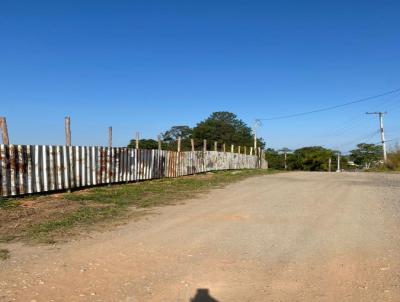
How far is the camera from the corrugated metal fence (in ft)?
37.4

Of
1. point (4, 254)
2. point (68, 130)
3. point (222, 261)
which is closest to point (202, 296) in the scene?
point (222, 261)

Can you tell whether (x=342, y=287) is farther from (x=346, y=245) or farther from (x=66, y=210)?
(x=66, y=210)

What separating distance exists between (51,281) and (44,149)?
8340 millimetres

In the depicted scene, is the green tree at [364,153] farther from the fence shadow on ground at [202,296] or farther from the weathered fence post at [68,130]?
the fence shadow on ground at [202,296]

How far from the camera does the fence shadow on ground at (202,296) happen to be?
4.34 m

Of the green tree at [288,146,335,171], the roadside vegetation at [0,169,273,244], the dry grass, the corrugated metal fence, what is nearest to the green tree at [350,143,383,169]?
the green tree at [288,146,335,171]

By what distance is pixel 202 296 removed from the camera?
444 centimetres

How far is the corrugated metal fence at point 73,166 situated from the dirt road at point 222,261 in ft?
14.2

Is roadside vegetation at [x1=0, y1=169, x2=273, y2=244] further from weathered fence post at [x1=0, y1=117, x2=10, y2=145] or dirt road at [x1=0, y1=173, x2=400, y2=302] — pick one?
weathered fence post at [x1=0, y1=117, x2=10, y2=145]

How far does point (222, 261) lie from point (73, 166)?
359 inches

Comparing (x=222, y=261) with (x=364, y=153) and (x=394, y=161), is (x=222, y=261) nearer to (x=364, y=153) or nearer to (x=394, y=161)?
(x=394, y=161)

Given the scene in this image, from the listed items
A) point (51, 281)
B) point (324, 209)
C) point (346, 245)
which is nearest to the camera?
point (51, 281)

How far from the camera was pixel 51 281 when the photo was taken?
4.83 metres

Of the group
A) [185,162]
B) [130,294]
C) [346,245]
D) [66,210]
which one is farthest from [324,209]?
[185,162]
